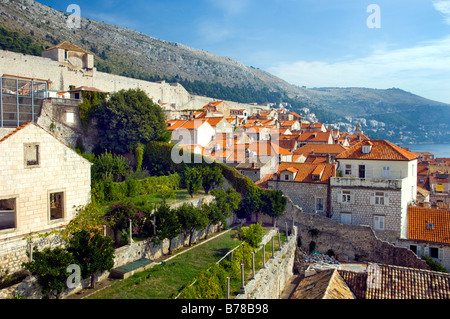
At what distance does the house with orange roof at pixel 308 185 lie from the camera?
25.9m

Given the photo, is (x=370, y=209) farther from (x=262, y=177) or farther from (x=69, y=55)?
(x=69, y=55)

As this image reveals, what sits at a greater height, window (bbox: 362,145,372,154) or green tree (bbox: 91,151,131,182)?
window (bbox: 362,145,372,154)

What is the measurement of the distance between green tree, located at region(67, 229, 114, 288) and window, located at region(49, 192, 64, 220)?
1.64 meters

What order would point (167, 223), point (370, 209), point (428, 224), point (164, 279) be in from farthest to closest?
point (370, 209)
point (428, 224)
point (167, 223)
point (164, 279)

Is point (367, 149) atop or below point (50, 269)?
atop

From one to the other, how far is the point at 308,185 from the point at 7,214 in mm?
19783

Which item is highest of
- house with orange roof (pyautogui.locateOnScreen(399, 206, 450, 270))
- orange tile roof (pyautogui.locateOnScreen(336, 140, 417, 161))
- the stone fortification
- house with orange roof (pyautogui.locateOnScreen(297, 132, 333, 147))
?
the stone fortification

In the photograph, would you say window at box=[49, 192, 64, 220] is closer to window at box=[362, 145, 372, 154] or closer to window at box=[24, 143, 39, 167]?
window at box=[24, 143, 39, 167]

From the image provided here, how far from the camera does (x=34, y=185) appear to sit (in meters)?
12.3

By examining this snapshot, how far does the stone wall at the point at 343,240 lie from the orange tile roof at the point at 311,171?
8.99 ft

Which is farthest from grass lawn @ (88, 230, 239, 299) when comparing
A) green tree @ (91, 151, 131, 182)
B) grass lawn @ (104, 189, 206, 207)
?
green tree @ (91, 151, 131, 182)

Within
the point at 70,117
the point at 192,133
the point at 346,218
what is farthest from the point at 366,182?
the point at 70,117

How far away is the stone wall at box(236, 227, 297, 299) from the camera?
13148mm
